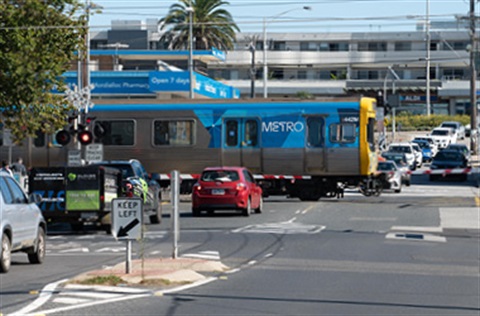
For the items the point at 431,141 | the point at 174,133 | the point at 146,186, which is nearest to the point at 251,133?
the point at 174,133

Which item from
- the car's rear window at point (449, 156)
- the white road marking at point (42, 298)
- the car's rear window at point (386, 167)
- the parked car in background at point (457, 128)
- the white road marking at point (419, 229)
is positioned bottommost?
the white road marking at point (419, 229)

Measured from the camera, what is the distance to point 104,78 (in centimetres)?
6191

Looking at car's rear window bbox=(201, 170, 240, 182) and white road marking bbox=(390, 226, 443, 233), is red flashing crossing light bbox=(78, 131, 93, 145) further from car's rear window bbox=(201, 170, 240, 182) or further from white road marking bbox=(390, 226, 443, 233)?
white road marking bbox=(390, 226, 443, 233)

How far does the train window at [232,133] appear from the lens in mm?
41125

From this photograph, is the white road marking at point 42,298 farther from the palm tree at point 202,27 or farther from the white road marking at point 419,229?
the palm tree at point 202,27

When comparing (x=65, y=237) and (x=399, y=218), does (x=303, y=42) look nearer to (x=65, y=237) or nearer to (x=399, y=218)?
(x=399, y=218)

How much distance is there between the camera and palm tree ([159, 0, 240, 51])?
76375mm

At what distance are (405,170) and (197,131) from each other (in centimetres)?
1155

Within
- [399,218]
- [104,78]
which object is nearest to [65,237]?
[399,218]

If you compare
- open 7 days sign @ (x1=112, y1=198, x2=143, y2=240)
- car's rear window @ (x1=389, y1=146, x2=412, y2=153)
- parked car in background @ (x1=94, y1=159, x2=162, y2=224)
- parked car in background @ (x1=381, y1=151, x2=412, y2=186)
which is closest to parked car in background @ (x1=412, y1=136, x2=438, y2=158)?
car's rear window @ (x1=389, y1=146, x2=412, y2=153)

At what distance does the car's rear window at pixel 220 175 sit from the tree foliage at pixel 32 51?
20.6 feet

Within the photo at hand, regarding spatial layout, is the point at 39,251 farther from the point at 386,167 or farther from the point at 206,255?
the point at 386,167

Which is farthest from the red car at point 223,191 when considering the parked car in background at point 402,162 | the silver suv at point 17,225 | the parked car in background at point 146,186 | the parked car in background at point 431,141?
the parked car in background at point 431,141

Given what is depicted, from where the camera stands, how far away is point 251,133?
41.0 metres
